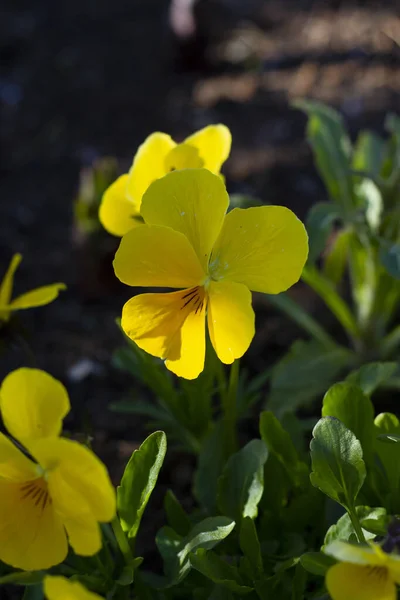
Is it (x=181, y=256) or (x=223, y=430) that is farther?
(x=223, y=430)

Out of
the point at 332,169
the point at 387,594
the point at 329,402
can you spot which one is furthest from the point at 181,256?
the point at 332,169

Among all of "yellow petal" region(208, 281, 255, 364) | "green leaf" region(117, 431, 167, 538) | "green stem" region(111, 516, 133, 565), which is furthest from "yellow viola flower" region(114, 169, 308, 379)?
"green stem" region(111, 516, 133, 565)

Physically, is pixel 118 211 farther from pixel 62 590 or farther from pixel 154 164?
pixel 62 590

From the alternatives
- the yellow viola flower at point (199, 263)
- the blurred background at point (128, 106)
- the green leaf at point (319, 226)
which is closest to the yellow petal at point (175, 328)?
the yellow viola flower at point (199, 263)

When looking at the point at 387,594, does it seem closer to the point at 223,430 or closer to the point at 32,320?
the point at 223,430

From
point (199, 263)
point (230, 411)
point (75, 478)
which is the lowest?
point (230, 411)

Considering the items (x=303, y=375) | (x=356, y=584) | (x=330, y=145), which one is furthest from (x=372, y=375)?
(x=330, y=145)
